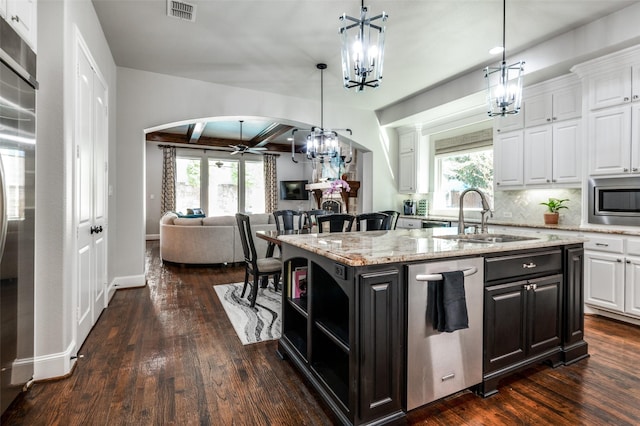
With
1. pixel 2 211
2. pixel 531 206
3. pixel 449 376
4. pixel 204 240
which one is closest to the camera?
pixel 2 211

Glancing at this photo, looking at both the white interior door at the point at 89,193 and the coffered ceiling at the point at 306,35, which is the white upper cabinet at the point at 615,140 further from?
the white interior door at the point at 89,193

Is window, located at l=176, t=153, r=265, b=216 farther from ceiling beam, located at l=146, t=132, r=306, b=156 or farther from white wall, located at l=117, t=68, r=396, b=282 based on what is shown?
white wall, located at l=117, t=68, r=396, b=282

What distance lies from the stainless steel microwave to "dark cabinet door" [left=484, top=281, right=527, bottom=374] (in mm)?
1971

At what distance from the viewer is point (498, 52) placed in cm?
378

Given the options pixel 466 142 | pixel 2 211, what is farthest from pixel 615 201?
pixel 2 211

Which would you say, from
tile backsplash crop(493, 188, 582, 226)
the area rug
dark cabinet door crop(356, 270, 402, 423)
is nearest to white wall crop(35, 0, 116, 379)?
the area rug

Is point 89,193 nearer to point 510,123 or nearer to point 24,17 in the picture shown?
point 24,17

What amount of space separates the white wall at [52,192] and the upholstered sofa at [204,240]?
3.30 meters

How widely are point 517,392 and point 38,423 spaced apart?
266 cm

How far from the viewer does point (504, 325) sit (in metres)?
2.00

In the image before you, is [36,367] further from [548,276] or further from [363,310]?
[548,276]

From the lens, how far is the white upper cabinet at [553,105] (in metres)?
3.63

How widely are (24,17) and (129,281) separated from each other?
322cm

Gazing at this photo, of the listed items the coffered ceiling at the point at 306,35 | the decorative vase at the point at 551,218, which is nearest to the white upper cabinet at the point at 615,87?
the coffered ceiling at the point at 306,35
